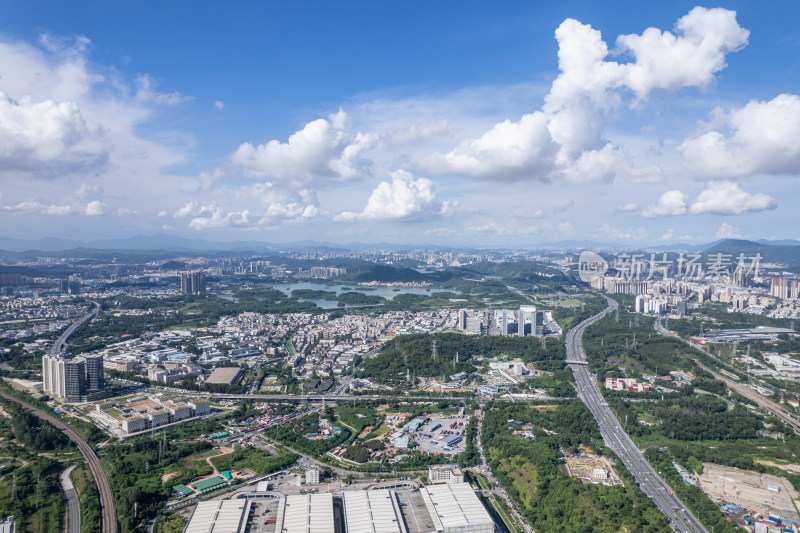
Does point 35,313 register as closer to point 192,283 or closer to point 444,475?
point 192,283

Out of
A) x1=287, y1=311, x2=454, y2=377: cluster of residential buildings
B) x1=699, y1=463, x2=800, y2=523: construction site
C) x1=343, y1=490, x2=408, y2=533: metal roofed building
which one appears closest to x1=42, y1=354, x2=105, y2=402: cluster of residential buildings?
x1=287, y1=311, x2=454, y2=377: cluster of residential buildings

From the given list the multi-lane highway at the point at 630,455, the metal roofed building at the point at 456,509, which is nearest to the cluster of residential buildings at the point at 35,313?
the metal roofed building at the point at 456,509

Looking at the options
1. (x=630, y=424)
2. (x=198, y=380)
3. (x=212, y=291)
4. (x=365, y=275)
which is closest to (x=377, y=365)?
(x=198, y=380)

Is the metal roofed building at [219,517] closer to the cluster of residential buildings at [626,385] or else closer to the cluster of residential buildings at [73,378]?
the cluster of residential buildings at [73,378]

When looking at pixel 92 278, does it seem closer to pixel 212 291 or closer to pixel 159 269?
pixel 159 269

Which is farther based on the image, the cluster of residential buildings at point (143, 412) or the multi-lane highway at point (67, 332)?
the multi-lane highway at point (67, 332)

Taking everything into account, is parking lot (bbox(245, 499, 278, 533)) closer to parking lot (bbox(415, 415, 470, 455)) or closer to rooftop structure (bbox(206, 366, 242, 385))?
parking lot (bbox(415, 415, 470, 455))

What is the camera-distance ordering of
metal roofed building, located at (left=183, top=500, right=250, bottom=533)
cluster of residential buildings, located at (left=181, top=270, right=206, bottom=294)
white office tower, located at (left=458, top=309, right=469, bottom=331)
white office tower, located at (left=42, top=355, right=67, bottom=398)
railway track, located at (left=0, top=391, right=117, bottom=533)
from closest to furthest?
metal roofed building, located at (left=183, top=500, right=250, bottom=533) → railway track, located at (left=0, top=391, right=117, bottom=533) → white office tower, located at (left=42, top=355, right=67, bottom=398) → white office tower, located at (left=458, top=309, right=469, bottom=331) → cluster of residential buildings, located at (left=181, top=270, right=206, bottom=294)
